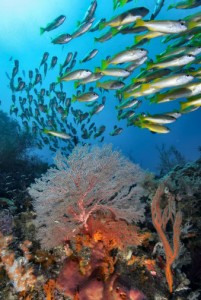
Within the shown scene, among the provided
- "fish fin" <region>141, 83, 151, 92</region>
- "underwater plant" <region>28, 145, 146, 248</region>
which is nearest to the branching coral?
"underwater plant" <region>28, 145, 146, 248</region>

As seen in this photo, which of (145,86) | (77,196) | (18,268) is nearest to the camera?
(18,268)

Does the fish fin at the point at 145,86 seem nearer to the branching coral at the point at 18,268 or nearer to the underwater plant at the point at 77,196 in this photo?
the underwater plant at the point at 77,196

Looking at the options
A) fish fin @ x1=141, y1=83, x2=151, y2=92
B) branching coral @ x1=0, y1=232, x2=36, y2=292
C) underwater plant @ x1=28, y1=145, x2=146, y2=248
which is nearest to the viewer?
branching coral @ x1=0, y1=232, x2=36, y2=292

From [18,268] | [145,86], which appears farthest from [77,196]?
[145,86]

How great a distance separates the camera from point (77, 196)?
3871 millimetres

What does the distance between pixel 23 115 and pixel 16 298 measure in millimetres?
11027

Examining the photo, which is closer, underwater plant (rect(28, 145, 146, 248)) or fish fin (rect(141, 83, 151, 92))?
underwater plant (rect(28, 145, 146, 248))

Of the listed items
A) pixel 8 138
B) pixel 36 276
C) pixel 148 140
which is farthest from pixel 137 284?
pixel 148 140

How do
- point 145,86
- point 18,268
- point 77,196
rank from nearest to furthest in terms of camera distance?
point 18,268, point 77,196, point 145,86

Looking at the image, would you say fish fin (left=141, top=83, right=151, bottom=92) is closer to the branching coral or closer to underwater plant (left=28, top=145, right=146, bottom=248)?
underwater plant (left=28, top=145, right=146, bottom=248)

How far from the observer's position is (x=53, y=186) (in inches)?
153

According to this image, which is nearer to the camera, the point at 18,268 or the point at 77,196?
the point at 18,268

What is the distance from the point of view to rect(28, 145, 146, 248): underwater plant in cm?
382

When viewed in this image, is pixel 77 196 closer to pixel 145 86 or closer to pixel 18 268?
pixel 18 268
